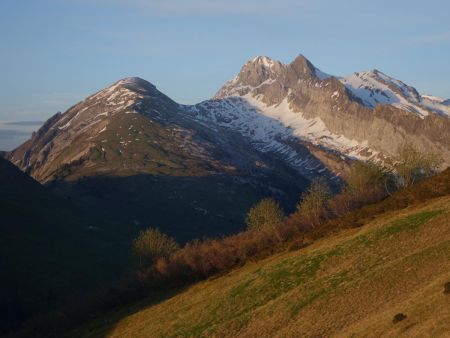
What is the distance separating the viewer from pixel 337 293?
189ft

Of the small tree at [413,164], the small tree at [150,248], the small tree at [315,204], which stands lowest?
the small tree at [150,248]

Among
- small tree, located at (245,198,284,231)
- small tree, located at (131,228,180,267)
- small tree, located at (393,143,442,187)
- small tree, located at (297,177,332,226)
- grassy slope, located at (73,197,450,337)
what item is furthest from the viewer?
small tree, located at (245,198,284,231)

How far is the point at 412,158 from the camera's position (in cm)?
15462

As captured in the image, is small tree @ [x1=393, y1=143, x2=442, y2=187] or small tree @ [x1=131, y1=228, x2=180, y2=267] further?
small tree @ [x1=393, y1=143, x2=442, y2=187]

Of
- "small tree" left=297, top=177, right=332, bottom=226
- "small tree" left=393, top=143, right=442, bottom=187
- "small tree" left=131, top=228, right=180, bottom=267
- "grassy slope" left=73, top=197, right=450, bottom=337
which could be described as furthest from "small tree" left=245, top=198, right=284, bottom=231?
"grassy slope" left=73, top=197, right=450, bottom=337

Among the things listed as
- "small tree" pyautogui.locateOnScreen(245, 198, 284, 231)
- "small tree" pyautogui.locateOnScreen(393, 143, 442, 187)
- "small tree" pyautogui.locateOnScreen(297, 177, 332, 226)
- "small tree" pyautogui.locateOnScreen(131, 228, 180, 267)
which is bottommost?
"small tree" pyautogui.locateOnScreen(131, 228, 180, 267)

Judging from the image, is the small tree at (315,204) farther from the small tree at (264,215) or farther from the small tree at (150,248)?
the small tree at (150,248)

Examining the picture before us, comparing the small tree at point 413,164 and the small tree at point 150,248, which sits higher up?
the small tree at point 413,164

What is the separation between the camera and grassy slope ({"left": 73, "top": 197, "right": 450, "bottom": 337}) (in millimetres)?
47750

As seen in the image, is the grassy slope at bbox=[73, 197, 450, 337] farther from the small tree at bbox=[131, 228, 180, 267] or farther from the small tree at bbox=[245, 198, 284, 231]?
the small tree at bbox=[245, 198, 284, 231]

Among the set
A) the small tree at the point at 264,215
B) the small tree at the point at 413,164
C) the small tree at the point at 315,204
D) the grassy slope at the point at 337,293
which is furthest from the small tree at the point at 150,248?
the grassy slope at the point at 337,293

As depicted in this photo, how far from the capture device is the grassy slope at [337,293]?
47.8m

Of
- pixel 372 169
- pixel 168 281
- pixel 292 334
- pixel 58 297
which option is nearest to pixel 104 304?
pixel 168 281

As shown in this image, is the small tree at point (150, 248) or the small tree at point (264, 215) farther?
the small tree at point (264, 215)
